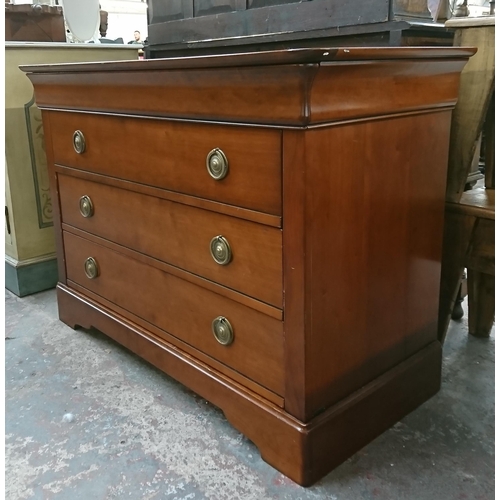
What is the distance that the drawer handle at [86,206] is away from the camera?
5.65 feet

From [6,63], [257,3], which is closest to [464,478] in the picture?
[257,3]

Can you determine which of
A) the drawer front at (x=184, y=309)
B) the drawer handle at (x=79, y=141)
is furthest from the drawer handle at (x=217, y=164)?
the drawer handle at (x=79, y=141)

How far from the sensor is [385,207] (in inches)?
48.8

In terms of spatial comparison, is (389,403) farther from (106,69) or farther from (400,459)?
(106,69)

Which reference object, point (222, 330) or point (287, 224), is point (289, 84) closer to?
point (287, 224)

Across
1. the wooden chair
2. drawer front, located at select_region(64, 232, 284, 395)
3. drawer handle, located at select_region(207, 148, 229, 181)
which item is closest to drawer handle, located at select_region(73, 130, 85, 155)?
drawer front, located at select_region(64, 232, 284, 395)

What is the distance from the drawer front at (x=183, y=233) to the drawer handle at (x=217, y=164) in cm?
9

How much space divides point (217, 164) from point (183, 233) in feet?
0.81

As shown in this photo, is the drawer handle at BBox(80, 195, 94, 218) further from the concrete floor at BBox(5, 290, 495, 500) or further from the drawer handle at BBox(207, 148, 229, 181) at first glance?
the drawer handle at BBox(207, 148, 229, 181)

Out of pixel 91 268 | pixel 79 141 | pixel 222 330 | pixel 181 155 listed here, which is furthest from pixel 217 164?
pixel 91 268

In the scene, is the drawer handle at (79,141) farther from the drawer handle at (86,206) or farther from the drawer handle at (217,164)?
the drawer handle at (217,164)

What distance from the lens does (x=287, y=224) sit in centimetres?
110

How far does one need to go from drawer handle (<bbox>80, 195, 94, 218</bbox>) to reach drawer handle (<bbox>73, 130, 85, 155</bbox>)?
14 centimetres

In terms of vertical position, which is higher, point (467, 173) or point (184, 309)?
point (467, 173)
